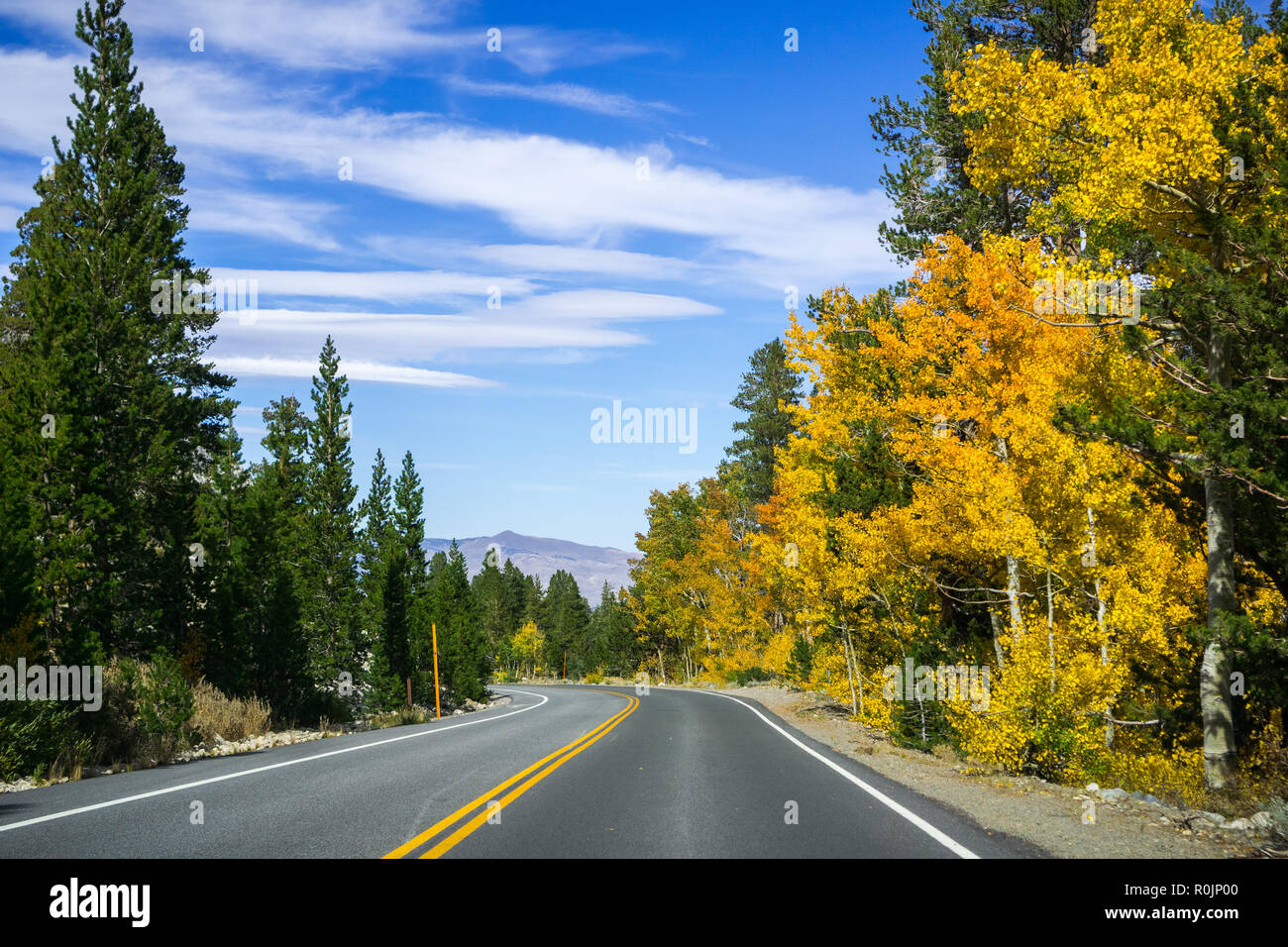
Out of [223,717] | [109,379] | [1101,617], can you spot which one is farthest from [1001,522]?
[109,379]

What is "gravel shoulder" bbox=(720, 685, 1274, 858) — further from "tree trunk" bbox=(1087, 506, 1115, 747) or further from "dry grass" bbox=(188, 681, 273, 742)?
"dry grass" bbox=(188, 681, 273, 742)

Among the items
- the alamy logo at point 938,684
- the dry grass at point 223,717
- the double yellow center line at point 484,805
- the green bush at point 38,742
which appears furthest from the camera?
the dry grass at point 223,717

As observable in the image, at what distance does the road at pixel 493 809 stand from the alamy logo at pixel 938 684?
2677 millimetres

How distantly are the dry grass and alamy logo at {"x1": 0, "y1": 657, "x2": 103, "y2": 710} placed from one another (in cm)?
212

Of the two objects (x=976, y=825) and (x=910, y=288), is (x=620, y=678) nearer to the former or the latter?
(x=910, y=288)

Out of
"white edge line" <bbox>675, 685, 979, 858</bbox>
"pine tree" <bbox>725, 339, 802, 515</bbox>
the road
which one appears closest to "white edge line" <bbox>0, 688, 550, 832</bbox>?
the road

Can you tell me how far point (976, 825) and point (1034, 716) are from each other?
219 inches

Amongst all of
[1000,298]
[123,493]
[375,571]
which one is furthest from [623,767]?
[375,571]

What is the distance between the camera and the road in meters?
6.64

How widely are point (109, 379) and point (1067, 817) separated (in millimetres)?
24405

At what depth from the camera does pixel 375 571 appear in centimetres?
4188

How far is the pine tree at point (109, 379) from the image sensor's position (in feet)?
61.3
